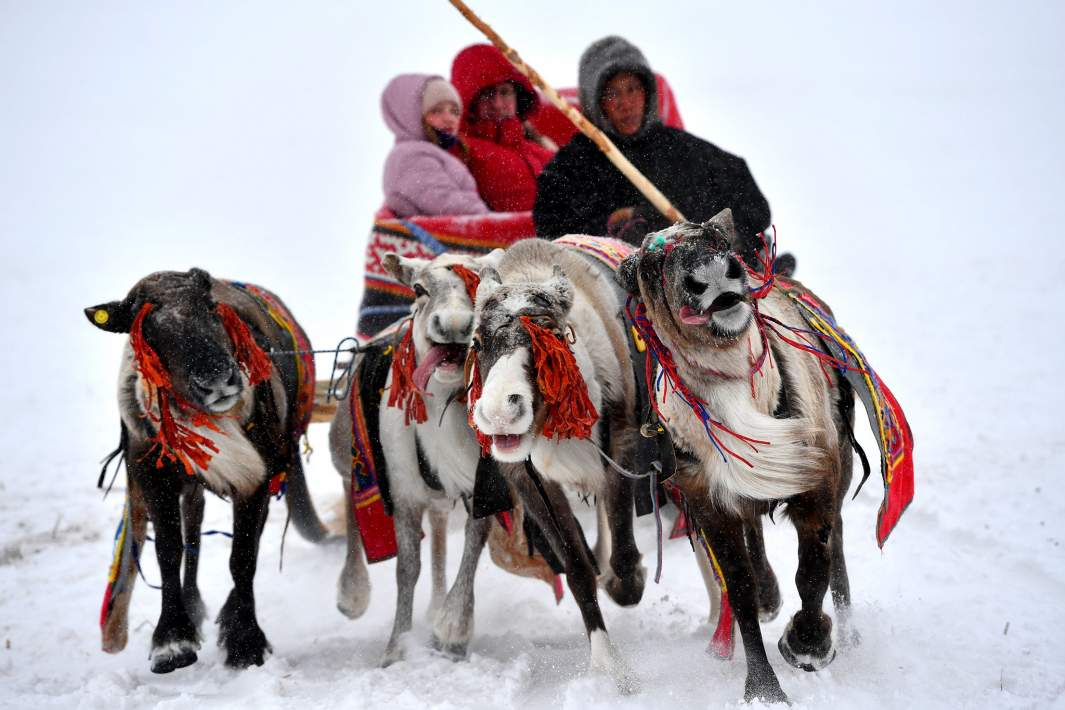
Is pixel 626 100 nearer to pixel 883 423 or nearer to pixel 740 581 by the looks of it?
pixel 883 423

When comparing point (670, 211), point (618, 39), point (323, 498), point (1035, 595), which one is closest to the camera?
point (1035, 595)

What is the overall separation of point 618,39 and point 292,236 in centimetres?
2118

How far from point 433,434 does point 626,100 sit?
238 centimetres

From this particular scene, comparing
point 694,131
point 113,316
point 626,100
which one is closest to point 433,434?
point 113,316

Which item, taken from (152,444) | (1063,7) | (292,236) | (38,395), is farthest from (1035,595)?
(292,236)

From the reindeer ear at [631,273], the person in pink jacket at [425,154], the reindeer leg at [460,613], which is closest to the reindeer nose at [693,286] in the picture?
the reindeer ear at [631,273]

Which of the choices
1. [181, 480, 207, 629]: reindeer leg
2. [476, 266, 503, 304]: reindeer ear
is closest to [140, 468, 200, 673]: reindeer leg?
[181, 480, 207, 629]: reindeer leg

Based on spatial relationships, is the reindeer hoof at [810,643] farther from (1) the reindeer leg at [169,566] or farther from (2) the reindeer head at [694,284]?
(1) the reindeer leg at [169,566]

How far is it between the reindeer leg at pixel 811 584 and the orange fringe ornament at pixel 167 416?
234 cm

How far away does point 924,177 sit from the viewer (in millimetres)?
22109

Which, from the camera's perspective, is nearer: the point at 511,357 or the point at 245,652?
the point at 511,357

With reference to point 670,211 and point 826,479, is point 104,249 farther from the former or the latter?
point 826,479

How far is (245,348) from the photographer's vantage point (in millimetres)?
4035

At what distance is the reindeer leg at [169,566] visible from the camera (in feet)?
13.5
